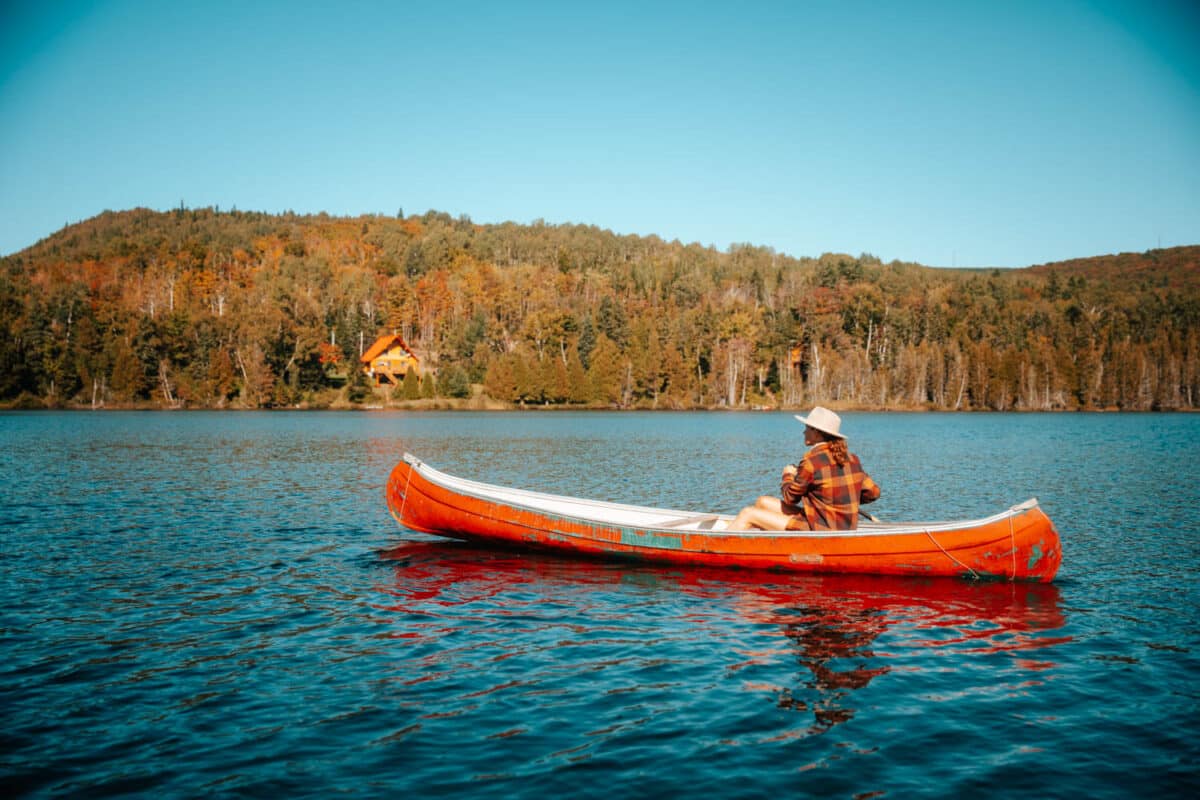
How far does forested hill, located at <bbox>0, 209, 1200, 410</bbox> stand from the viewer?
10438 centimetres

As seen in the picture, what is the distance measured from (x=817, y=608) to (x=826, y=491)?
1.99 metres

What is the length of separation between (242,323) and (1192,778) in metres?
114

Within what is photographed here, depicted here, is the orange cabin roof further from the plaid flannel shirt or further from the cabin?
the plaid flannel shirt

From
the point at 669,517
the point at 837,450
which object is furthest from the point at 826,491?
the point at 669,517

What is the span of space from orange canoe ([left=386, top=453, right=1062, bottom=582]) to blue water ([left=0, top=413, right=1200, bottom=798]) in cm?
40

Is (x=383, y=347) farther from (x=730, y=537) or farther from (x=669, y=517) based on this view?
(x=730, y=537)

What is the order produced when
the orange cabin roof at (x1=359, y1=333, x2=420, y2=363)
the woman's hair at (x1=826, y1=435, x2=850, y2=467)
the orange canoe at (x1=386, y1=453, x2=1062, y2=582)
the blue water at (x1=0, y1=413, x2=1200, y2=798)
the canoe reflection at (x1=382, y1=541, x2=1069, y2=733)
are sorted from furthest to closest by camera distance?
the orange cabin roof at (x1=359, y1=333, x2=420, y2=363) → the orange canoe at (x1=386, y1=453, x2=1062, y2=582) → the woman's hair at (x1=826, y1=435, x2=850, y2=467) → the canoe reflection at (x1=382, y1=541, x2=1069, y2=733) → the blue water at (x1=0, y1=413, x2=1200, y2=798)

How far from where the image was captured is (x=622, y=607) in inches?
513

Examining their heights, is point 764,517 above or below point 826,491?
below

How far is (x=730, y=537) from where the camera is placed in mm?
14656

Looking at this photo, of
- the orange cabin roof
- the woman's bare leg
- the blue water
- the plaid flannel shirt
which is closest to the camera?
the blue water

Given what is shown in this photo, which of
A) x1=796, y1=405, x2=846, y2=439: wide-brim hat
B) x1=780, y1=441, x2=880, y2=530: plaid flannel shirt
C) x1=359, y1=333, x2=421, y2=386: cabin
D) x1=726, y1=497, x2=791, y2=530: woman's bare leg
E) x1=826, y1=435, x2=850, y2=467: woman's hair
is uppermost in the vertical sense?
x1=359, y1=333, x2=421, y2=386: cabin

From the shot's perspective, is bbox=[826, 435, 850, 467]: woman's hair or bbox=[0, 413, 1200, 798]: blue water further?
bbox=[826, 435, 850, 467]: woman's hair

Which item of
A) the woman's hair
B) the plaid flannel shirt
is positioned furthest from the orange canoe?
the woman's hair
